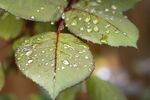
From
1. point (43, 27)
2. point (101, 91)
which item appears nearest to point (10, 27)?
point (43, 27)

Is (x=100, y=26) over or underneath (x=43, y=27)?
over

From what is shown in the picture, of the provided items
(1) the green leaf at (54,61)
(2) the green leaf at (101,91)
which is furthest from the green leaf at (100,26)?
(2) the green leaf at (101,91)

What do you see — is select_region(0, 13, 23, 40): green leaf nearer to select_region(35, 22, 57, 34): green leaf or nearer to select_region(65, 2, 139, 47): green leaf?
select_region(35, 22, 57, 34): green leaf

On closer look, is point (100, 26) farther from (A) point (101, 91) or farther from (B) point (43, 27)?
(A) point (101, 91)

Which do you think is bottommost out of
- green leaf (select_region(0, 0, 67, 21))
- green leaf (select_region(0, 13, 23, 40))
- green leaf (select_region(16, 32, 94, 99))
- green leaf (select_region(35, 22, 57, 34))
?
green leaf (select_region(0, 13, 23, 40))

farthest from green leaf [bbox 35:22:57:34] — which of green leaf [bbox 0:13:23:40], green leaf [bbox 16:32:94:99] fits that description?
green leaf [bbox 16:32:94:99]

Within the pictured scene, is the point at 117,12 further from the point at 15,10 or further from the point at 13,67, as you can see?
the point at 13,67

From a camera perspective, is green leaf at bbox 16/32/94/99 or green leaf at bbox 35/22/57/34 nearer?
green leaf at bbox 16/32/94/99

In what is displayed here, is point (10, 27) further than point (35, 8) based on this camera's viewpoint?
Yes
